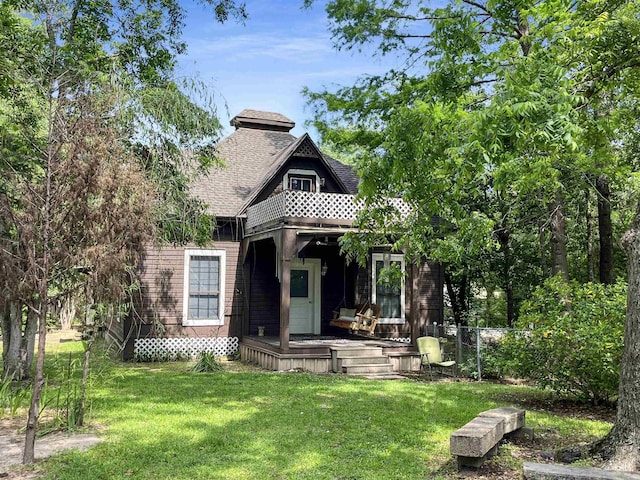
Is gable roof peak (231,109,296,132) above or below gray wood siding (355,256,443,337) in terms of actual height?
above

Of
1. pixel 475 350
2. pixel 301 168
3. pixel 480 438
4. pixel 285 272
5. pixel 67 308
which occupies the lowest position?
pixel 480 438

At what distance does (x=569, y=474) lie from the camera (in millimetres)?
4441

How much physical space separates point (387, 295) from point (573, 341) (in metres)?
8.63

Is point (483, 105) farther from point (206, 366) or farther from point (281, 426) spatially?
point (206, 366)

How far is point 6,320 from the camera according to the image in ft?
35.3

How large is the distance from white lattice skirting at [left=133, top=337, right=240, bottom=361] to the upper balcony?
3.82 metres

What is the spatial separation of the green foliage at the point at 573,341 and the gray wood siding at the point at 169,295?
8174 mm

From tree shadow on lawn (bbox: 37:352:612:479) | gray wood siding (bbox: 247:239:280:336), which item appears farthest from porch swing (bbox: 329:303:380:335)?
tree shadow on lawn (bbox: 37:352:612:479)

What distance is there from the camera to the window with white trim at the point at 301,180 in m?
16.1

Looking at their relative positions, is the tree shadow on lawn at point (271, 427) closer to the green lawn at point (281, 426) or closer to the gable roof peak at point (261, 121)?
the green lawn at point (281, 426)

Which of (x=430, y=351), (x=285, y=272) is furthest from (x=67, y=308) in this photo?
(x=430, y=351)

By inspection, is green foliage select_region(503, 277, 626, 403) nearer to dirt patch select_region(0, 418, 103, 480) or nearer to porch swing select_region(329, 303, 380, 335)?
porch swing select_region(329, 303, 380, 335)

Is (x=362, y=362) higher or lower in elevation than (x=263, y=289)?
lower

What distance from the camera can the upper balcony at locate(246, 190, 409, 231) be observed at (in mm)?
12984
